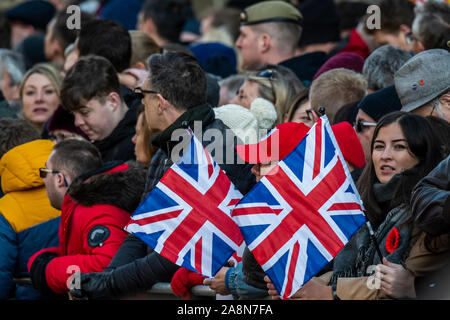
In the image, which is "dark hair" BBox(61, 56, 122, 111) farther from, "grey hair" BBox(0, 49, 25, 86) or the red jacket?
"grey hair" BBox(0, 49, 25, 86)

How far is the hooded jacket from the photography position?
7.21 m

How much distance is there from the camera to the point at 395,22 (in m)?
8.68

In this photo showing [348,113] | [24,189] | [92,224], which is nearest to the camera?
[92,224]

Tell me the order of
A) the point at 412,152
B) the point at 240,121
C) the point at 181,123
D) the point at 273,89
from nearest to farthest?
the point at 412,152, the point at 181,123, the point at 240,121, the point at 273,89

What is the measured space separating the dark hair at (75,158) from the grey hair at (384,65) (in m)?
2.14

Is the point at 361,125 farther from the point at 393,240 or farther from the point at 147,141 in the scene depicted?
the point at 393,240

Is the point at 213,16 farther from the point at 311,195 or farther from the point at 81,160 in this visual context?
the point at 311,195

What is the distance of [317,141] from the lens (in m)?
5.36

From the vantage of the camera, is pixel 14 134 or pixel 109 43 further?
pixel 109 43

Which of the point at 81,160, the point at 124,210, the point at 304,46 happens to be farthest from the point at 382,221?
the point at 304,46

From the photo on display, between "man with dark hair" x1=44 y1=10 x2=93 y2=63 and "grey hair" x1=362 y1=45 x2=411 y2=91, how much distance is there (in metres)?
3.94

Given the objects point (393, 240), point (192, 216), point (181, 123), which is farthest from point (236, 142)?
point (393, 240)

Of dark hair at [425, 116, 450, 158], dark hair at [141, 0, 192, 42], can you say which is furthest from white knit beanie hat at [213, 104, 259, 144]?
dark hair at [141, 0, 192, 42]

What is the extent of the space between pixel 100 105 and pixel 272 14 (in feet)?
6.68
